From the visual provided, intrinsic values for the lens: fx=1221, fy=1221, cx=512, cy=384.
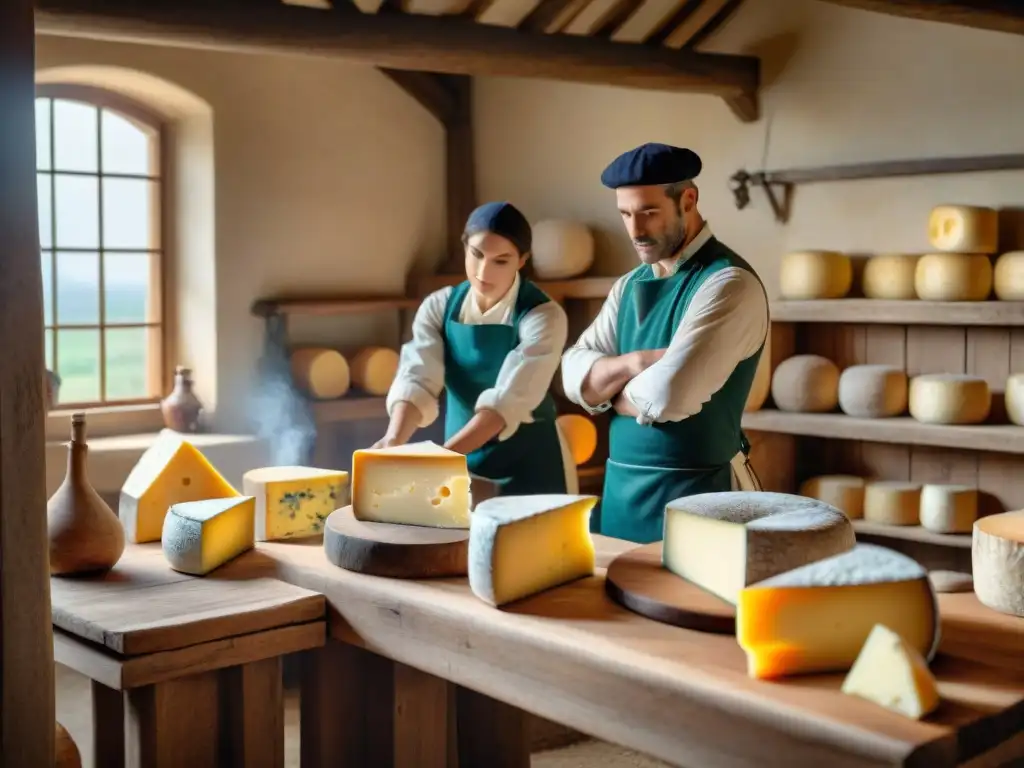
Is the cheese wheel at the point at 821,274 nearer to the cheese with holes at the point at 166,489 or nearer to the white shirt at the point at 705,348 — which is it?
the white shirt at the point at 705,348

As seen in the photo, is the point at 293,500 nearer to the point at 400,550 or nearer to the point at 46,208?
the point at 400,550

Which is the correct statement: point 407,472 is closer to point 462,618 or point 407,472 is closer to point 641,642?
point 462,618

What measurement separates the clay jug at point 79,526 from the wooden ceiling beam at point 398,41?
1737 mm

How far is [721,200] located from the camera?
4906 millimetres

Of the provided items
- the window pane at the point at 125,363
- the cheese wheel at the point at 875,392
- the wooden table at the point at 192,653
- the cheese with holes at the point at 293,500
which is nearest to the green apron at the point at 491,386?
the cheese with holes at the point at 293,500

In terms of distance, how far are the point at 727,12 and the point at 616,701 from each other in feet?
12.5

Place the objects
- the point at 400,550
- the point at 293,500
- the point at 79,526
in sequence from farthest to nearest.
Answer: the point at 293,500 < the point at 79,526 < the point at 400,550

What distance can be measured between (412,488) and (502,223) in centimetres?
104

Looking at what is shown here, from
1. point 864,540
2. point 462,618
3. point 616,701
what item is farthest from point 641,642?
point 864,540

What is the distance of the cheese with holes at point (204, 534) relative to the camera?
221 centimetres

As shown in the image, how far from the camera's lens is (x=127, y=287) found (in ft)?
17.0

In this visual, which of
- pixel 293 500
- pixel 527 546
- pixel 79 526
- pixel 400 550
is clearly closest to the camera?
pixel 527 546

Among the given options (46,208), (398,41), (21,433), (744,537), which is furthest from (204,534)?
(46,208)

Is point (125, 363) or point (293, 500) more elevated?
point (125, 363)
